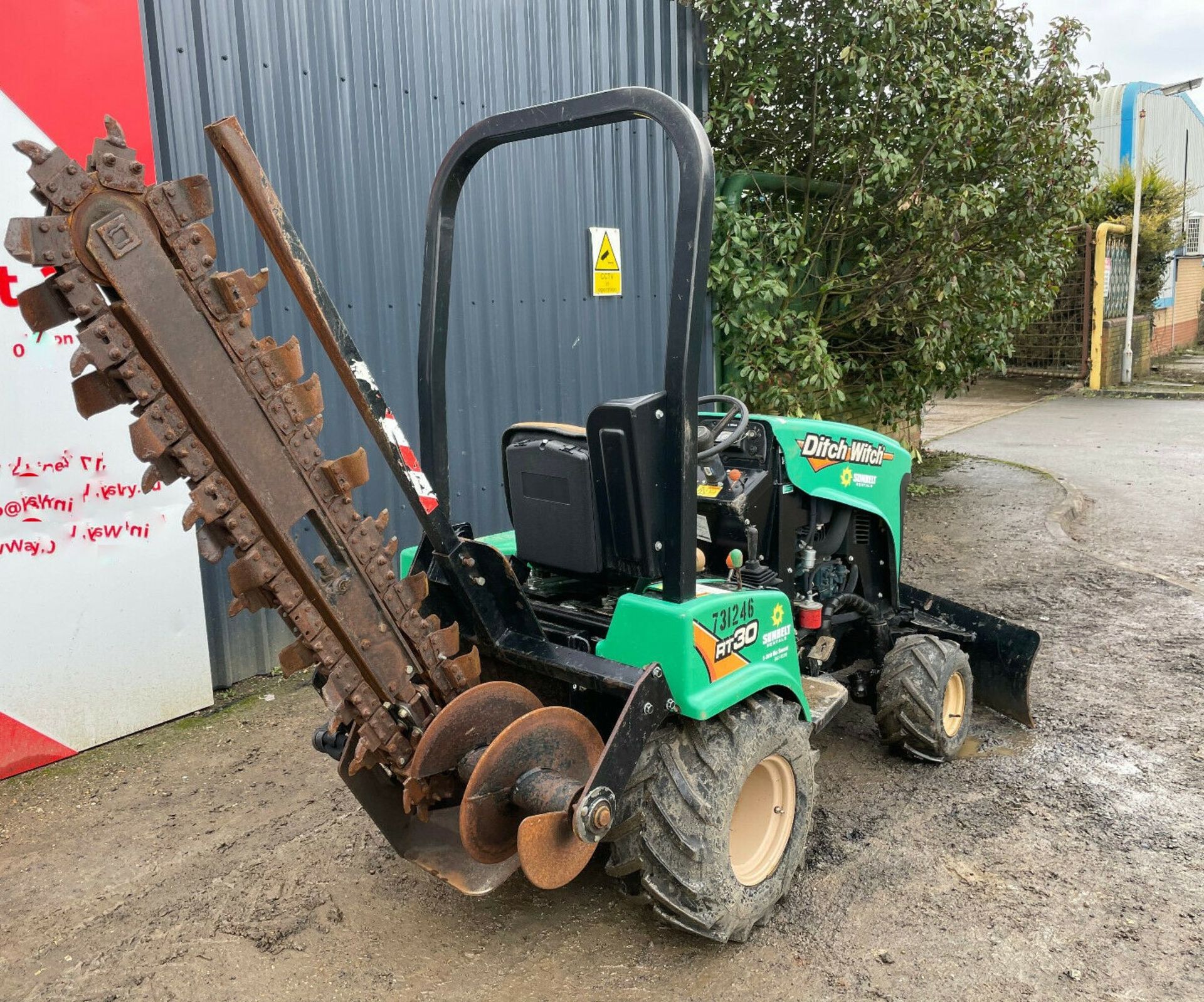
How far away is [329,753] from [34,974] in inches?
41.0

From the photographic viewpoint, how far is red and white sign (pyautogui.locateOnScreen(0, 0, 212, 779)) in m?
4.01

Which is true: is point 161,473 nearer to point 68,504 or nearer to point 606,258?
point 68,504

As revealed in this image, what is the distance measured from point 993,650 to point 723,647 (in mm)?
2181

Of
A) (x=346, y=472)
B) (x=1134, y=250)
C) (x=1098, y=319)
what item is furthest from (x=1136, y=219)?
(x=346, y=472)

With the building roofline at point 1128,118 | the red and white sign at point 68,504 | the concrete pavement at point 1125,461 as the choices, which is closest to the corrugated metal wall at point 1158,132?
the building roofline at point 1128,118

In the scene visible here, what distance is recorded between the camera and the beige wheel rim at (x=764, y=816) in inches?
122

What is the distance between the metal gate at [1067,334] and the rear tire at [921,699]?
1505cm

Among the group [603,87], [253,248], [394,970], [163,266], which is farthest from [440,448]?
[603,87]

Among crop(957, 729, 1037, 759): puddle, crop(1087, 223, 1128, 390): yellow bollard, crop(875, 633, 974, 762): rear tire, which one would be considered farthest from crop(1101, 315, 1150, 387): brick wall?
crop(875, 633, 974, 762): rear tire

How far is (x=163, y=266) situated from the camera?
78.9 inches

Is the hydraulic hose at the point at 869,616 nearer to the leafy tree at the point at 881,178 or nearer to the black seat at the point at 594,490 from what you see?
the black seat at the point at 594,490

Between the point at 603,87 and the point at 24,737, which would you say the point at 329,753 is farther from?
the point at 603,87

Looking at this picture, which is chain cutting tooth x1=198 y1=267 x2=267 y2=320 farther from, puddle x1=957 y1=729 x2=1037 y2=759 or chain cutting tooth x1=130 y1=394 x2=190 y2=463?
puddle x1=957 y1=729 x2=1037 y2=759

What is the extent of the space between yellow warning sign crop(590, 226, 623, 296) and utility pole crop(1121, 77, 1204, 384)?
1380cm
